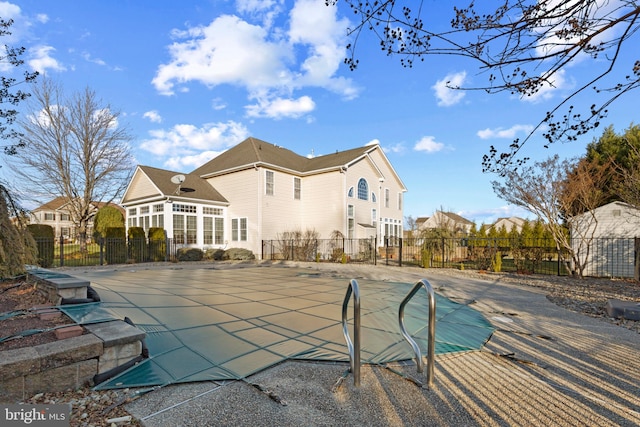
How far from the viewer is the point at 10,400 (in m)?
2.29

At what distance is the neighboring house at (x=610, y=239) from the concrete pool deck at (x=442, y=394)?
1102 centimetres

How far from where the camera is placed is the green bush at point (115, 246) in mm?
14383

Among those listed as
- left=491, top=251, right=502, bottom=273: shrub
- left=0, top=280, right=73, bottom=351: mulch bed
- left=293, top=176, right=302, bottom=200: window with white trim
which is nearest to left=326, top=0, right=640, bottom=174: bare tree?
left=0, top=280, right=73, bottom=351: mulch bed

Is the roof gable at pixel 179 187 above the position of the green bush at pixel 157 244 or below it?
above

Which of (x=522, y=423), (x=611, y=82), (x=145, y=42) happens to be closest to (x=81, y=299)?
(x=522, y=423)

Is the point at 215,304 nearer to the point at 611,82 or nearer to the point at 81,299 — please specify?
the point at 81,299

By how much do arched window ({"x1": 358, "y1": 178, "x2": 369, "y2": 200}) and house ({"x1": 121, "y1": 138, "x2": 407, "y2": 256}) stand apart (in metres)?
0.07

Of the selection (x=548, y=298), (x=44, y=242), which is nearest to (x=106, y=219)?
(x=44, y=242)

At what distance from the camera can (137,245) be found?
15203mm

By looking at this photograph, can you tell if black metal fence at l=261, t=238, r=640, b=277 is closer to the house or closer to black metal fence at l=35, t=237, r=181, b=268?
the house

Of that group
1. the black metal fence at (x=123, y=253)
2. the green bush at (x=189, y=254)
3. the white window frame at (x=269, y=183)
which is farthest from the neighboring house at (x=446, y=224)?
the black metal fence at (x=123, y=253)

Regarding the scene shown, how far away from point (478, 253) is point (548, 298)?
712cm

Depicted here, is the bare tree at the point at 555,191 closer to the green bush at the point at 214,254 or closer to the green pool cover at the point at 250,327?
the green pool cover at the point at 250,327

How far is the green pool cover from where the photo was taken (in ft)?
10.0
